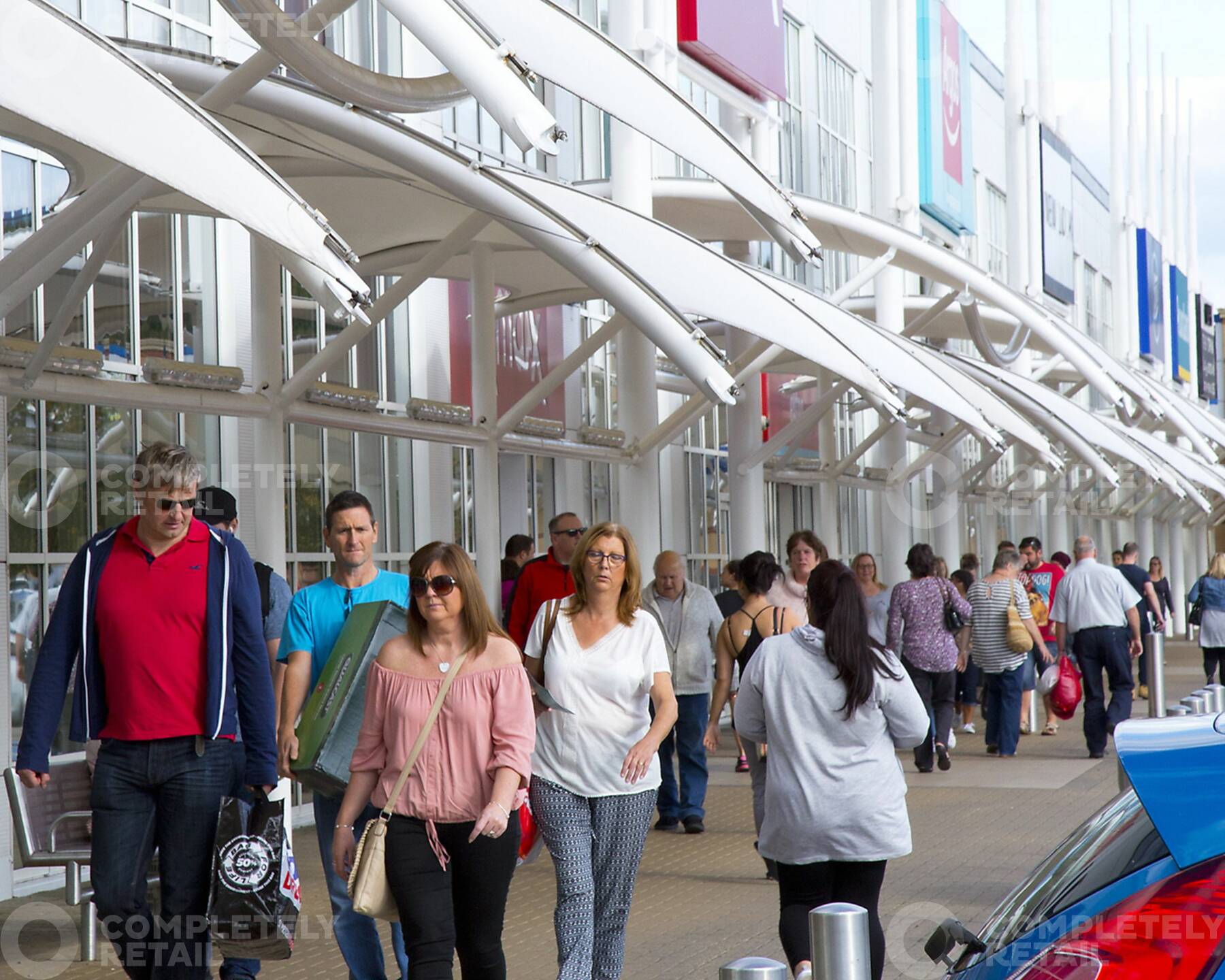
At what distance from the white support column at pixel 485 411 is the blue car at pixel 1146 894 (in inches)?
349

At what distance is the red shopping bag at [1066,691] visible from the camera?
50.1 ft

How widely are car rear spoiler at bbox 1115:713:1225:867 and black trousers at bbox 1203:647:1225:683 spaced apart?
1726 cm

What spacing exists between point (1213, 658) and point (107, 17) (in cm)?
1410

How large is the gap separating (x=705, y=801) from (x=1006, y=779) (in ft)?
8.85

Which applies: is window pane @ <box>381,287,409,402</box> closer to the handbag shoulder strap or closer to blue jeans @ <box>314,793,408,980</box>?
blue jeans @ <box>314,793,408,980</box>

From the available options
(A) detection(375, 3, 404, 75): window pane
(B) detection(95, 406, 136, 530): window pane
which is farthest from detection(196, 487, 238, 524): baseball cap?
(A) detection(375, 3, 404, 75): window pane

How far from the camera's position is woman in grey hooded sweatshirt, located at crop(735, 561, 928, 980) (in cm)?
543

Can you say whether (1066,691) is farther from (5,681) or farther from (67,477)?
(5,681)

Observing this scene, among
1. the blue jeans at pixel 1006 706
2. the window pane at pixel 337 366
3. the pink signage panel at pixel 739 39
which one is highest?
the pink signage panel at pixel 739 39

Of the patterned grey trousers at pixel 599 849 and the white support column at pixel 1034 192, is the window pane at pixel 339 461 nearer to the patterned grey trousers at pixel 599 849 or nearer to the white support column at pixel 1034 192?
the patterned grey trousers at pixel 599 849

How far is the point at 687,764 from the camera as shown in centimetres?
1118

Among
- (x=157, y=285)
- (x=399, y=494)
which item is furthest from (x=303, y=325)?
(x=157, y=285)

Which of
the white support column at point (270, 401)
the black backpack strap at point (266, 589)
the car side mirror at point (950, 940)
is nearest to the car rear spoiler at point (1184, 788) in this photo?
the car side mirror at point (950, 940)

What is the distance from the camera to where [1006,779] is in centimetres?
1380
